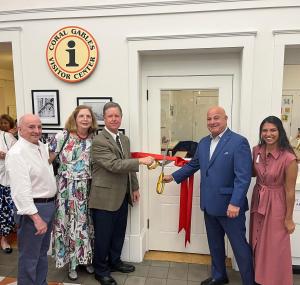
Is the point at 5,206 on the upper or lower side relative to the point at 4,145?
lower

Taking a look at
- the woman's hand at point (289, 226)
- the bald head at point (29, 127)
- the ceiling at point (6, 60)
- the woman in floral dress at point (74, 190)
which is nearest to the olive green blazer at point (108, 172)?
the woman in floral dress at point (74, 190)

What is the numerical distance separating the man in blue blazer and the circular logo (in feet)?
4.00

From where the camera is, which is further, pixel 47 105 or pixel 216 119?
Result: pixel 47 105

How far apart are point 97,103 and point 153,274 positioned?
5.34 feet

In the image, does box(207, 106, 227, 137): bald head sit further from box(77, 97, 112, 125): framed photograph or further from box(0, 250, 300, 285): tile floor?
box(0, 250, 300, 285): tile floor

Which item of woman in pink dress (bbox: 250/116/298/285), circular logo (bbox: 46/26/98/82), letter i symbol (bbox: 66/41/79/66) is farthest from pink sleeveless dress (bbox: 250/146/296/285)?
letter i symbol (bbox: 66/41/79/66)

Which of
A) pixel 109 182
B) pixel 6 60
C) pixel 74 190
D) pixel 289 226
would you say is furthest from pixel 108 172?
pixel 6 60

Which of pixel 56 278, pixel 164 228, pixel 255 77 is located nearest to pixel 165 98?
pixel 255 77

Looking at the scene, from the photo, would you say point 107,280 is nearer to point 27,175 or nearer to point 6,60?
point 27,175

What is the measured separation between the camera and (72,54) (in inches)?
107

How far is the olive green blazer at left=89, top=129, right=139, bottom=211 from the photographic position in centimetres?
232

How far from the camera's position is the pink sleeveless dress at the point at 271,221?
6.74 ft

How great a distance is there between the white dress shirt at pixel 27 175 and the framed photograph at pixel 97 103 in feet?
2.61

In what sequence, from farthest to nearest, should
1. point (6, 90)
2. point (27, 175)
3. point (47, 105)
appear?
point (6, 90) < point (47, 105) < point (27, 175)
